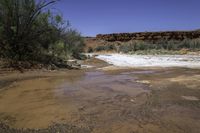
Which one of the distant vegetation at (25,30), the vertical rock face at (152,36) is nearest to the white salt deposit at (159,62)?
the distant vegetation at (25,30)

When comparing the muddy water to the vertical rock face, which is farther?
the vertical rock face

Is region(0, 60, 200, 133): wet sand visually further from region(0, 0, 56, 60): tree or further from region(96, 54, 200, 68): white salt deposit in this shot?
region(96, 54, 200, 68): white salt deposit

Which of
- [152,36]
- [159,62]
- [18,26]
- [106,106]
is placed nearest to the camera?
[106,106]

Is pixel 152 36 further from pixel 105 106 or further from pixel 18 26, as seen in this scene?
pixel 105 106

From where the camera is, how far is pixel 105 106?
250 inches

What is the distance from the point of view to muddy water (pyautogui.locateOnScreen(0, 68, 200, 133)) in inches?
199

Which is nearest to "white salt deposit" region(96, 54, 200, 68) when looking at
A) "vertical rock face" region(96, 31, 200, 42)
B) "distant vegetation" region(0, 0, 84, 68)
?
"distant vegetation" region(0, 0, 84, 68)

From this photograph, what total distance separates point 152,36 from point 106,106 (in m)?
58.3

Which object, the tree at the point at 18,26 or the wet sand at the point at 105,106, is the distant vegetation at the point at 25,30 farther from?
the wet sand at the point at 105,106

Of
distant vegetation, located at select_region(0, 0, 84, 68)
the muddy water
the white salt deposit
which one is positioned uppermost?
distant vegetation, located at select_region(0, 0, 84, 68)

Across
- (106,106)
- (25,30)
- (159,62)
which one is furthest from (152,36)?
(106,106)

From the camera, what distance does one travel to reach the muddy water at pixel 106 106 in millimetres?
5066

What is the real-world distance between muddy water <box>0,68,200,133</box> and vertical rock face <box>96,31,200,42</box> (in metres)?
51.7

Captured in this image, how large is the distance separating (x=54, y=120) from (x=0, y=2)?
10.3 metres
